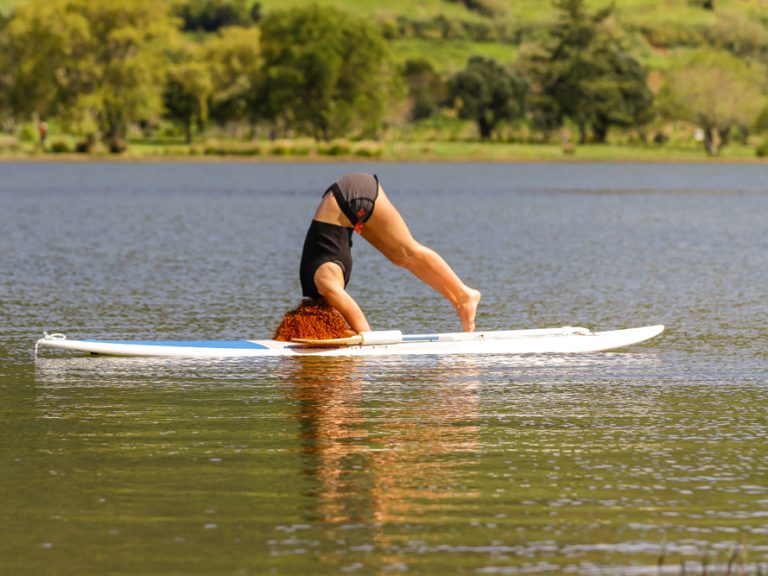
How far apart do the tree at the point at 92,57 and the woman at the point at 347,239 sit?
127 metres

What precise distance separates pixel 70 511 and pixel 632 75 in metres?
177

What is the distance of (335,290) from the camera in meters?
18.7

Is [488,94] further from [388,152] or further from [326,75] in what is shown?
[388,152]

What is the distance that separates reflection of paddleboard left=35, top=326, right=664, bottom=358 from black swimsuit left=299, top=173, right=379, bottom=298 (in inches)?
26.6

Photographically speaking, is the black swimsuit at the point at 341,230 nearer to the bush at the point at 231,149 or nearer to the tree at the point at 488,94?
the bush at the point at 231,149

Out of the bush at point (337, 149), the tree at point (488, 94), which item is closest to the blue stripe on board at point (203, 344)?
the bush at point (337, 149)

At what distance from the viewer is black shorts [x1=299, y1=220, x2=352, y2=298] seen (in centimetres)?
1891

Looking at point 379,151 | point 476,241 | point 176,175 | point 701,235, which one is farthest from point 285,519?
point 379,151

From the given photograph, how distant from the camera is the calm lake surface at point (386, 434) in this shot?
10039 mm

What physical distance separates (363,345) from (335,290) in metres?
0.73

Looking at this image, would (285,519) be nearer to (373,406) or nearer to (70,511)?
(70,511)

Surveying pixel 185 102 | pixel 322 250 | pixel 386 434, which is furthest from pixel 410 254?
pixel 185 102

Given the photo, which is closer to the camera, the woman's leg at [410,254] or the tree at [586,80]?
the woman's leg at [410,254]

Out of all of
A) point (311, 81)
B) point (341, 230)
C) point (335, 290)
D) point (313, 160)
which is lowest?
point (313, 160)
